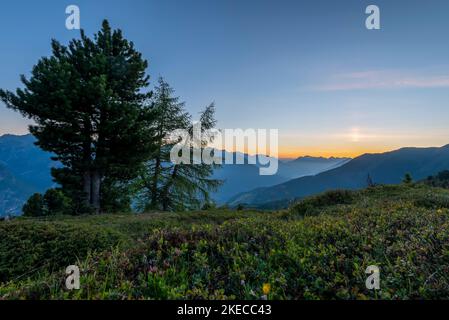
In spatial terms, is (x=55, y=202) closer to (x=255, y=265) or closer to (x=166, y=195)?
(x=166, y=195)

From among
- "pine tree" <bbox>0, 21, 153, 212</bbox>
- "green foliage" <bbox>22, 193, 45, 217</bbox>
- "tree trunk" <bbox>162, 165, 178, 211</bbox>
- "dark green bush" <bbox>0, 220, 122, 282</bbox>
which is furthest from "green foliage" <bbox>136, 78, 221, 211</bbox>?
"dark green bush" <bbox>0, 220, 122, 282</bbox>

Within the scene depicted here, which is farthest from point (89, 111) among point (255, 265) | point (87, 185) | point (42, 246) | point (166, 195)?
point (255, 265)

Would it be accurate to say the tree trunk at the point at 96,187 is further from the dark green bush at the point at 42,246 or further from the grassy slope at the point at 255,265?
the grassy slope at the point at 255,265

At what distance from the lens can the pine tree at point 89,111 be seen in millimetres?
15820

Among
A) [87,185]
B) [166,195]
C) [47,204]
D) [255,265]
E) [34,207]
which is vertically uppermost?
[87,185]

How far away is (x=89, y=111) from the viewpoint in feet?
56.0

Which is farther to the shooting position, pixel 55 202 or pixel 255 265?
pixel 55 202

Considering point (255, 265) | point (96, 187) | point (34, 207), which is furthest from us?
point (96, 187)

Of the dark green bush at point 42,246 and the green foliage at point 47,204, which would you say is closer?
the dark green bush at point 42,246

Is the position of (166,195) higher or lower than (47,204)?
lower

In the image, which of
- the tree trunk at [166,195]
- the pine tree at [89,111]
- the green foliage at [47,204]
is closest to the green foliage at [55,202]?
the green foliage at [47,204]

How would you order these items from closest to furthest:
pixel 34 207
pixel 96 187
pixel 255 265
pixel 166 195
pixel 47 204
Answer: pixel 255 265, pixel 34 207, pixel 47 204, pixel 96 187, pixel 166 195

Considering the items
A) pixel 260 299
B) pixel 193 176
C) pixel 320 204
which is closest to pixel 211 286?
pixel 260 299

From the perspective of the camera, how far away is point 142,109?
61.8ft
